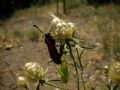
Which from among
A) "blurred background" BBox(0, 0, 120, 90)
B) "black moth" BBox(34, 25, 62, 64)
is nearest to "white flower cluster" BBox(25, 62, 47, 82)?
"black moth" BBox(34, 25, 62, 64)

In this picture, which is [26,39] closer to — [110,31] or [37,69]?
[110,31]

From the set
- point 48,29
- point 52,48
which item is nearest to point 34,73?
point 52,48

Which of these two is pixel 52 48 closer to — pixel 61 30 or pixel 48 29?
pixel 61 30

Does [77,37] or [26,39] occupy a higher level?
[77,37]

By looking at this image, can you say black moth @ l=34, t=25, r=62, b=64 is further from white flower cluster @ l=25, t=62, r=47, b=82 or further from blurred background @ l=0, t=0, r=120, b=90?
blurred background @ l=0, t=0, r=120, b=90

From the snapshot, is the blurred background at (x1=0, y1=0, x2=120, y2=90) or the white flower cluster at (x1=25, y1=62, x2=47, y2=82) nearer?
the white flower cluster at (x1=25, y1=62, x2=47, y2=82)

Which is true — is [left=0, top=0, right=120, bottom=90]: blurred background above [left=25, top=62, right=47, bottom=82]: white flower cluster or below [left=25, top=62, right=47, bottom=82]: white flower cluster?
below

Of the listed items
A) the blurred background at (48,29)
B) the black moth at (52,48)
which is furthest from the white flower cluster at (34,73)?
the blurred background at (48,29)

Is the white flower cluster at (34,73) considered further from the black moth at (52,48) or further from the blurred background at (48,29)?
the blurred background at (48,29)

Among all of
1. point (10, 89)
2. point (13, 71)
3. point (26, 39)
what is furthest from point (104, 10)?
point (10, 89)
